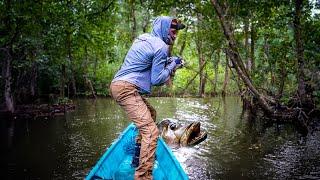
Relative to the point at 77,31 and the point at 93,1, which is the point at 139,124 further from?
the point at 93,1

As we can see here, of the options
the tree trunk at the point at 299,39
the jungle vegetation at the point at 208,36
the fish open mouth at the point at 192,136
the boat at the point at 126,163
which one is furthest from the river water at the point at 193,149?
the boat at the point at 126,163

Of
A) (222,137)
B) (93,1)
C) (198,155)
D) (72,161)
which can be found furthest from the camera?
(93,1)

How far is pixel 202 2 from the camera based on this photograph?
60.4ft

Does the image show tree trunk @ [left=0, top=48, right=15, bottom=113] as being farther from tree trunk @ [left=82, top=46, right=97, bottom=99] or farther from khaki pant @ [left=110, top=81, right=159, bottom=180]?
tree trunk @ [left=82, top=46, right=97, bottom=99]

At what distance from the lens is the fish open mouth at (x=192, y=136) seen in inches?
405

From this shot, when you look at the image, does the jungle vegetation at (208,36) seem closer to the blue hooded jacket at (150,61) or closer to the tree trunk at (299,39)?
the tree trunk at (299,39)

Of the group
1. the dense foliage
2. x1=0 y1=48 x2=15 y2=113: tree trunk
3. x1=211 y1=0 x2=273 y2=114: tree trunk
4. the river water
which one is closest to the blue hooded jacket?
the river water

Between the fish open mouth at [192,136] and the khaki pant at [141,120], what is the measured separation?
5.19m

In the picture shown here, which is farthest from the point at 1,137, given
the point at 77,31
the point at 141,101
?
the point at 141,101

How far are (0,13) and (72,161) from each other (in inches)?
238

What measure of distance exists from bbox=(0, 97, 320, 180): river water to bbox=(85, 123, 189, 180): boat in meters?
1.96

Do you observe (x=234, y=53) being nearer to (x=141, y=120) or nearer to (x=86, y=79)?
(x=141, y=120)

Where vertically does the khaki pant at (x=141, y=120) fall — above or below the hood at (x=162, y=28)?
below

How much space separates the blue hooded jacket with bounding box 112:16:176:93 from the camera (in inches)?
192
